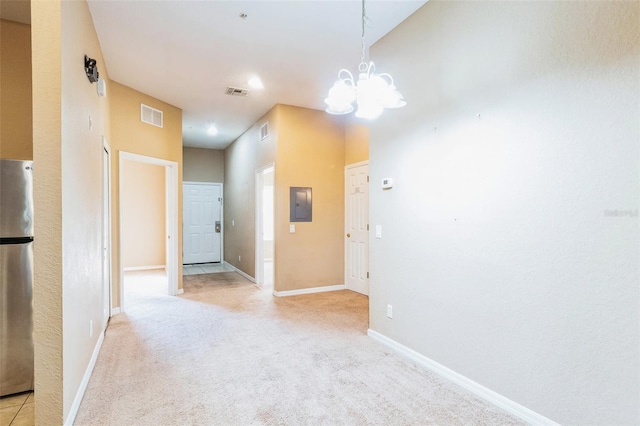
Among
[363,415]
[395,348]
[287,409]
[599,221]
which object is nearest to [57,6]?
[287,409]

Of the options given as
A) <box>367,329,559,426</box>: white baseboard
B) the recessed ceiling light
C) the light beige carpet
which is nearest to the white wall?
<box>367,329,559,426</box>: white baseboard

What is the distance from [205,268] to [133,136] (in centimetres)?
405

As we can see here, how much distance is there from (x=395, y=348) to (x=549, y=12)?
9.02ft

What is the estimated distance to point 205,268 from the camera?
25.6ft

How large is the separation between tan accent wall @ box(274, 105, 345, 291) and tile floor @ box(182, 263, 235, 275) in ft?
9.40

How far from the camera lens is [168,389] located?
241cm

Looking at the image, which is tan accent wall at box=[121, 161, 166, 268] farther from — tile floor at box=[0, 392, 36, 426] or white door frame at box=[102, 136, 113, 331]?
tile floor at box=[0, 392, 36, 426]

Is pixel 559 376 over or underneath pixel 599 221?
underneath

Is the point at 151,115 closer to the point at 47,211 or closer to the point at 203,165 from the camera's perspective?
the point at 47,211

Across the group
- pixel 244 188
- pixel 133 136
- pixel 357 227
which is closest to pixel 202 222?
pixel 244 188

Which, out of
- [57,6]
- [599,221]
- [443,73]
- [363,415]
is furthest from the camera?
[443,73]

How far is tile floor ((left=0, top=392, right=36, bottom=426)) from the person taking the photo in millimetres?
2070

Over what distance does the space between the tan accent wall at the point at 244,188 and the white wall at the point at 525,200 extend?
301 centimetres

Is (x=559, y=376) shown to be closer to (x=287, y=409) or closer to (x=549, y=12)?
(x=287, y=409)
